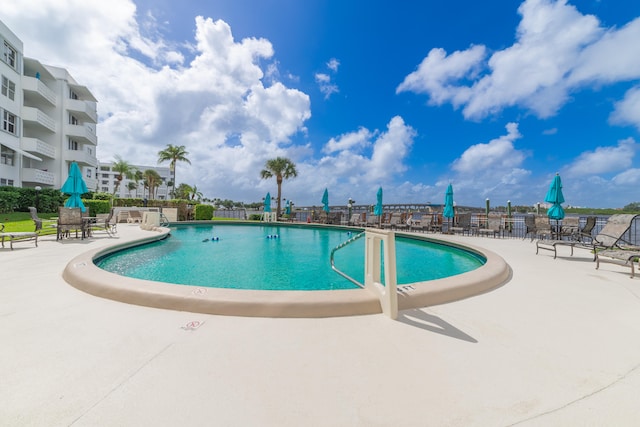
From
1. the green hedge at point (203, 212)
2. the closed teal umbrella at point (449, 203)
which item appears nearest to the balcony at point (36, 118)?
the green hedge at point (203, 212)

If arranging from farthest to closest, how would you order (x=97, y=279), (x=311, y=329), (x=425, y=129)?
(x=425, y=129)
(x=97, y=279)
(x=311, y=329)

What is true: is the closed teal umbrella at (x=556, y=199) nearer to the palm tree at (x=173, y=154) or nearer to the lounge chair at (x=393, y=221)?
the lounge chair at (x=393, y=221)

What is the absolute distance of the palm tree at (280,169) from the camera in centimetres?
2608

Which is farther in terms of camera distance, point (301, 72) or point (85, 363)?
point (301, 72)

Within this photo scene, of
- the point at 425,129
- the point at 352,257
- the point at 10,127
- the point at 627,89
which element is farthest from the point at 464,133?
the point at 10,127

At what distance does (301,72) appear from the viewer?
17.5 meters

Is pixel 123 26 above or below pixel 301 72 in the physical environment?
Answer: below

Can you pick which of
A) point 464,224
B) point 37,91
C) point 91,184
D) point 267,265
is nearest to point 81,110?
point 37,91

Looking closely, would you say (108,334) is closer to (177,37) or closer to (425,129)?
(177,37)

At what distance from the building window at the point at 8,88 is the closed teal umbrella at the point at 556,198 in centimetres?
3022

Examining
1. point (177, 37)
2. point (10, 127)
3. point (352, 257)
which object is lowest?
point (352, 257)

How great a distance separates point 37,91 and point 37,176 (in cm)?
628

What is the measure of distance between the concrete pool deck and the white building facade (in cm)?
2220

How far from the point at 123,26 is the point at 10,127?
16.3 m
